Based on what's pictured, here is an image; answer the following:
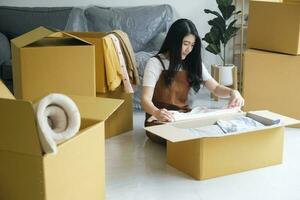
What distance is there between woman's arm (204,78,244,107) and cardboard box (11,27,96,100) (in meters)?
0.78

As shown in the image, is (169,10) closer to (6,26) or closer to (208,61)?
(208,61)

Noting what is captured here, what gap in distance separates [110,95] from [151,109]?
501mm

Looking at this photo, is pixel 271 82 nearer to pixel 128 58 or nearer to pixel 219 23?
pixel 219 23

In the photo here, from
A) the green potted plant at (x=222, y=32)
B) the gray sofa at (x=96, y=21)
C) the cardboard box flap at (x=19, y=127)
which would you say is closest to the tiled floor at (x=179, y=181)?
the cardboard box flap at (x=19, y=127)

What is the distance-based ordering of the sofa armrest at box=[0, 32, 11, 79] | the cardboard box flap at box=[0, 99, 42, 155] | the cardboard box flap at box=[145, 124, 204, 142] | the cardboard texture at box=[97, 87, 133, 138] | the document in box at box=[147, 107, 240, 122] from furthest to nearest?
the sofa armrest at box=[0, 32, 11, 79], the cardboard texture at box=[97, 87, 133, 138], the document in box at box=[147, 107, 240, 122], the cardboard box flap at box=[145, 124, 204, 142], the cardboard box flap at box=[0, 99, 42, 155]

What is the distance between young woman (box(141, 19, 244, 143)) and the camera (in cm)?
270

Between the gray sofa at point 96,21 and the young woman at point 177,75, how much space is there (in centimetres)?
118

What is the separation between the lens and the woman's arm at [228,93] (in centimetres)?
267

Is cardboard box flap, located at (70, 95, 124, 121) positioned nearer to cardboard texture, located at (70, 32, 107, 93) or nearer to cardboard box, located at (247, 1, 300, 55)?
cardboard texture, located at (70, 32, 107, 93)

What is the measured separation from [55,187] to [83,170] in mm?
185

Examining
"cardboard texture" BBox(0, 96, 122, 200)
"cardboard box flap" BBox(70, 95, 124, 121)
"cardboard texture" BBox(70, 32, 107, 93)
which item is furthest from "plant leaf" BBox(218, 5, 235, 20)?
"cardboard texture" BBox(0, 96, 122, 200)

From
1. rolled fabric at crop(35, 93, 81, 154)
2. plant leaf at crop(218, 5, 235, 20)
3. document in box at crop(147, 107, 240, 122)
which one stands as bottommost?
document in box at crop(147, 107, 240, 122)

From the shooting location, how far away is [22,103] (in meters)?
1.37

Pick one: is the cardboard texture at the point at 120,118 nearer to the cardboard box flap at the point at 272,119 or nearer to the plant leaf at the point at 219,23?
the cardboard box flap at the point at 272,119
